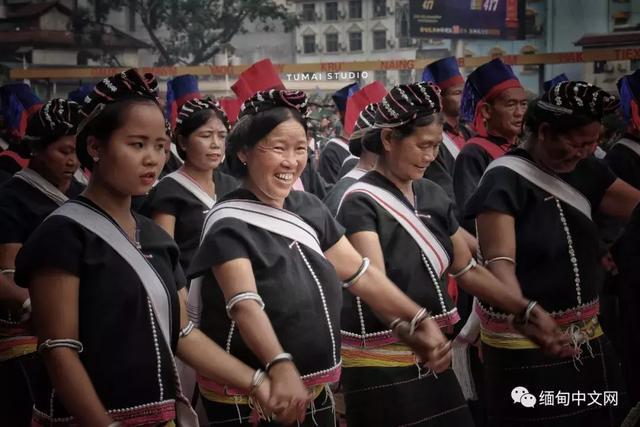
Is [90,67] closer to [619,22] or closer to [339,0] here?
[339,0]

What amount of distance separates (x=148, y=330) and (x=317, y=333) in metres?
0.40

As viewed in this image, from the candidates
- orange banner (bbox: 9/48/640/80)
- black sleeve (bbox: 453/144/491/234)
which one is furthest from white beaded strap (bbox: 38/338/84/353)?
orange banner (bbox: 9/48/640/80)

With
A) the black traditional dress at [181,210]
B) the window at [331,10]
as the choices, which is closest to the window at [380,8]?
the window at [331,10]

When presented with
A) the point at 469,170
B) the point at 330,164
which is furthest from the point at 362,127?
the point at 330,164

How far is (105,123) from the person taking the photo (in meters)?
1.60

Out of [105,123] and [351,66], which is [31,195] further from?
[351,66]

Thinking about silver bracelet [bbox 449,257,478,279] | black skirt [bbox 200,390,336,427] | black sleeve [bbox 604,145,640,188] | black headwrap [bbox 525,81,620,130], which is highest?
black headwrap [bbox 525,81,620,130]

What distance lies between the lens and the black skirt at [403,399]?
2.19m

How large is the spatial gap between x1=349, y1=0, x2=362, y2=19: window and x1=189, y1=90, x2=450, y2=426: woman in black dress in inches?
95.7

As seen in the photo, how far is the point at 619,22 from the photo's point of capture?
3.74 m

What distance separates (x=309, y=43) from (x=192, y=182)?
6.63ft

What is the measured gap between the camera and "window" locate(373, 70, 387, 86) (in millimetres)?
4406

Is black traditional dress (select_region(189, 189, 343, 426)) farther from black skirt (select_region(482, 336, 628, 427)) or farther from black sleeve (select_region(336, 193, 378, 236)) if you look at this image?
black skirt (select_region(482, 336, 628, 427))

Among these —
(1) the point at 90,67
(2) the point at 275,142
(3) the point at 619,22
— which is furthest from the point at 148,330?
(1) the point at 90,67
